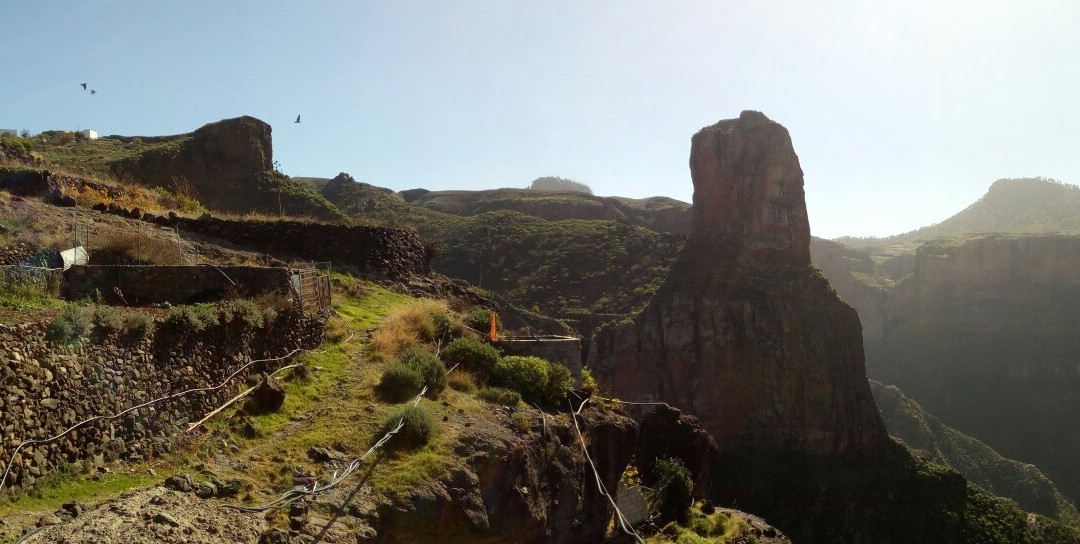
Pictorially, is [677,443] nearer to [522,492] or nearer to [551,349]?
[551,349]

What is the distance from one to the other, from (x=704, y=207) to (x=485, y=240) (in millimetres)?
18224

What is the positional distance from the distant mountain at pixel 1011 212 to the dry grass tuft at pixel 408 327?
6261 inches

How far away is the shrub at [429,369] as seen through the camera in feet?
44.6

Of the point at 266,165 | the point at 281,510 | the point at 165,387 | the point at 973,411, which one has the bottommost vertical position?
the point at 973,411

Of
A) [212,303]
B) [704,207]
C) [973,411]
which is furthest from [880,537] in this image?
[973,411]

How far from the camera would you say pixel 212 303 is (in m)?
12.1

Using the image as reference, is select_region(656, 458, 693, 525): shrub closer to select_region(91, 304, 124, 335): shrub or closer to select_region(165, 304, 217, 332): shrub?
select_region(165, 304, 217, 332): shrub

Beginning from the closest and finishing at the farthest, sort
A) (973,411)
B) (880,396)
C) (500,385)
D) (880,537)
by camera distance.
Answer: (500,385) → (880,537) → (880,396) → (973,411)

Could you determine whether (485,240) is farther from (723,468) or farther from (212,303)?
(212,303)

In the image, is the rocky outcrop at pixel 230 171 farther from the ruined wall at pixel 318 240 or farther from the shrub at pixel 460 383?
the shrub at pixel 460 383

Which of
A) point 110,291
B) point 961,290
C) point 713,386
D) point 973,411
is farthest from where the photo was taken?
point 961,290

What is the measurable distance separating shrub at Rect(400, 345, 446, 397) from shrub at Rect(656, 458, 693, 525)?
7777mm

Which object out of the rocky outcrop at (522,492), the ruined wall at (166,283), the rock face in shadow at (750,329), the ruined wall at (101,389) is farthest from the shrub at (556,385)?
the rock face in shadow at (750,329)

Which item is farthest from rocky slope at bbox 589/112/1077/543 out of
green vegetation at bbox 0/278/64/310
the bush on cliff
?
green vegetation at bbox 0/278/64/310
